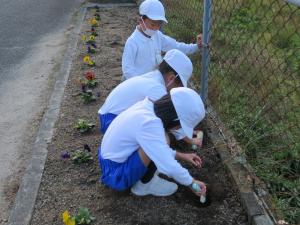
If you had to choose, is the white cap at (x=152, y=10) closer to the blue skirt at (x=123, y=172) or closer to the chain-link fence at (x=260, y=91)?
the chain-link fence at (x=260, y=91)

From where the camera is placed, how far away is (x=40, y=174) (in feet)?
10.6

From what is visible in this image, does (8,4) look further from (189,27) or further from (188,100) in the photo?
(188,100)

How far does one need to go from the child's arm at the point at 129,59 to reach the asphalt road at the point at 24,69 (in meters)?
1.11

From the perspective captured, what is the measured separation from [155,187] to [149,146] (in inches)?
20.2

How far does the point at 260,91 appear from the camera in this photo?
4184 millimetres

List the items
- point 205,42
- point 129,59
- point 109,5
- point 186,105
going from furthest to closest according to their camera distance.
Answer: point 109,5
point 129,59
point 205,42
point 186,105

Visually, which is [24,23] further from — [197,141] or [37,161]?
[197,141]

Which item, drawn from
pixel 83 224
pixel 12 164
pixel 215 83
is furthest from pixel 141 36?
pixel 83 224

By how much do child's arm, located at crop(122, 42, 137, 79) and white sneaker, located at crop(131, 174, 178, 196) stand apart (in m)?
1.26

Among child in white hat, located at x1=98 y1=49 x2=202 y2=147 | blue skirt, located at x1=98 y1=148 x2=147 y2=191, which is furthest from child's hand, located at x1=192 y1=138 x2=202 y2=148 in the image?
blue skirt, located at x1=98 y1=148 x2=147 y2=191

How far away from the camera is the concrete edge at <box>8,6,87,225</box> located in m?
2.85

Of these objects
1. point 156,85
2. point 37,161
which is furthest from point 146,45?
point 37,161

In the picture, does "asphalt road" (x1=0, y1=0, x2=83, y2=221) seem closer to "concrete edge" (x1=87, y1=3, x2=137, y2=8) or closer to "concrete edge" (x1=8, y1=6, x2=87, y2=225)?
"concrete edge" (x1=8, y1=6, x2=87, y2=225)

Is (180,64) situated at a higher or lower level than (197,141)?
higher
